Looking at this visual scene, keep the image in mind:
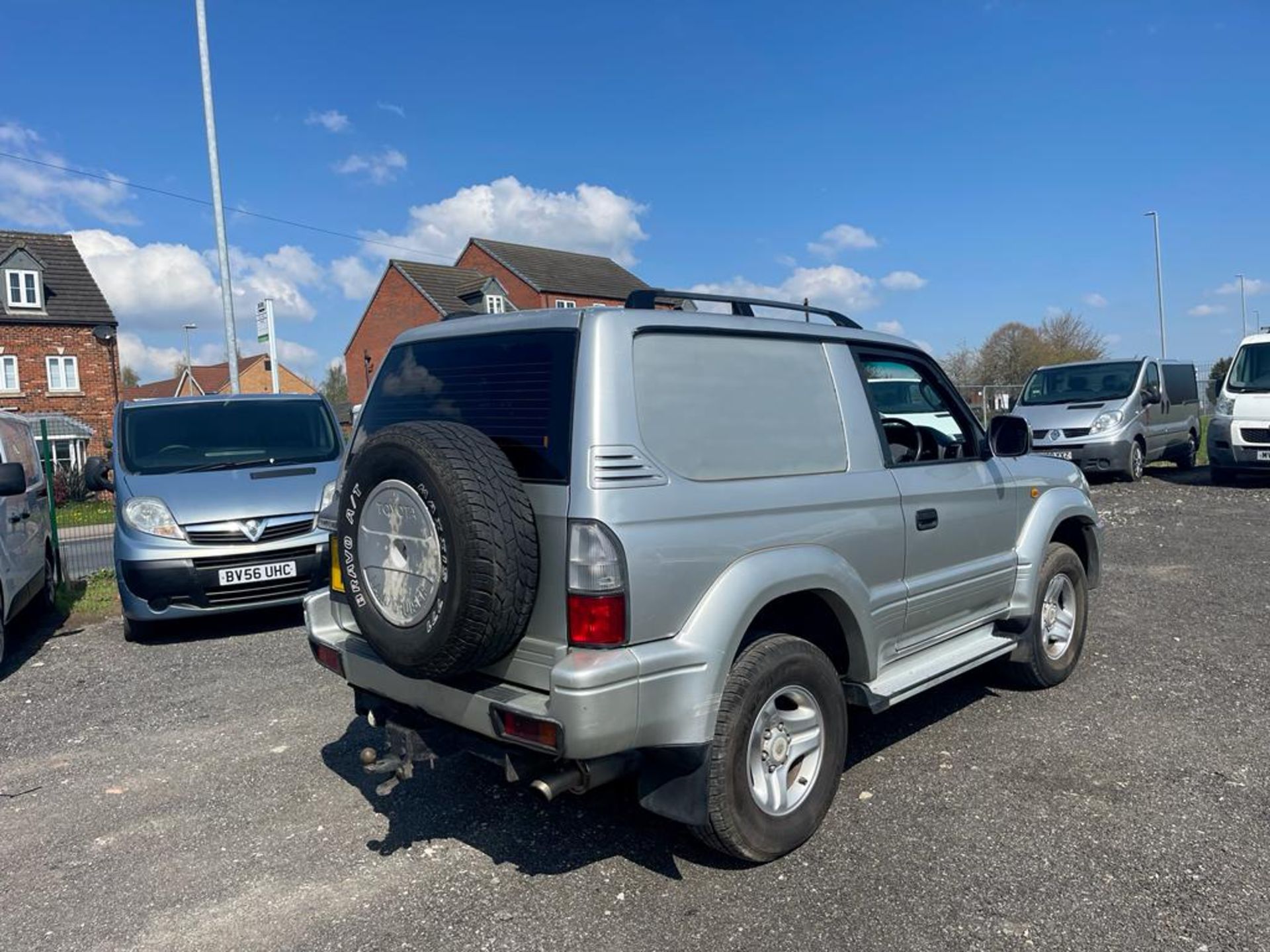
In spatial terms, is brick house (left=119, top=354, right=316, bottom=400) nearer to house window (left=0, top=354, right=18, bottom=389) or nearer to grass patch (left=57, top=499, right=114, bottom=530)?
house window (left=0, top=354, right=18, bottom=389)

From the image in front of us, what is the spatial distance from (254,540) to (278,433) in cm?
149

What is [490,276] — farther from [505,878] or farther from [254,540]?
[505,878]

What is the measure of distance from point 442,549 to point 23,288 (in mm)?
36083

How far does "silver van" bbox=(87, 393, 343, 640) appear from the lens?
21.7ft

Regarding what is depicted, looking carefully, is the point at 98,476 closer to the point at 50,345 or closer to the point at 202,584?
the point at 202,584

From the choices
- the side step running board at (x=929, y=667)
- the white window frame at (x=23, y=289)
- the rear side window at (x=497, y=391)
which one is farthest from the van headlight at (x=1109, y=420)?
the white window frame at (x=23, y=289)

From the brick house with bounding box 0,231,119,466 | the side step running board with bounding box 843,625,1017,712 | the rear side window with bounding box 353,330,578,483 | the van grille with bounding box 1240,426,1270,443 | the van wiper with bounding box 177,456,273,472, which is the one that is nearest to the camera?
the rear side window with bounding box 353,330,578,483

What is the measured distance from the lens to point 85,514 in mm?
12180

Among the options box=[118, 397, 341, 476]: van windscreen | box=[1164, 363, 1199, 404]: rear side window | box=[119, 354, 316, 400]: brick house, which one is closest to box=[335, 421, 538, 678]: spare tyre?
box=[118, 397, 341, 476]: van windscreen

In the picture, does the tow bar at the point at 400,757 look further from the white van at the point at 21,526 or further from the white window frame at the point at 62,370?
the white window frame at the point at 62,370

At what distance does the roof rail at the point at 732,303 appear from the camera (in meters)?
3.44

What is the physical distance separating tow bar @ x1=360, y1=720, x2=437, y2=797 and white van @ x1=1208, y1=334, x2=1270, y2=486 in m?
13.9

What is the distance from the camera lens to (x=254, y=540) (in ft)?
22.2

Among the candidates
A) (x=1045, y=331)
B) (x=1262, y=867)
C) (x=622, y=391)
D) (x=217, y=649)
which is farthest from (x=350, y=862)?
(x=1045, y=331)
